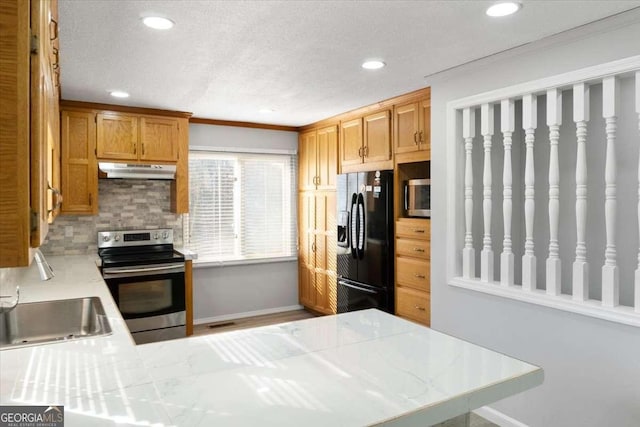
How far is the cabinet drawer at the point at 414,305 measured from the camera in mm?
3395

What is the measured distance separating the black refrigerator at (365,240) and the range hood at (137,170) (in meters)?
1.73

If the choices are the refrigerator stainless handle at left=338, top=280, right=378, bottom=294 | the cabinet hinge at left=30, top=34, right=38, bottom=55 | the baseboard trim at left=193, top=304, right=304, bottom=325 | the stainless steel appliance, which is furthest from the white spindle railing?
the baseboard trim at left=193, top=304, right=304, bottom=325

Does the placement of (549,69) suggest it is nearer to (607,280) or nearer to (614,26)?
(614,26)

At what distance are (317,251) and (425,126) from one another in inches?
82.7

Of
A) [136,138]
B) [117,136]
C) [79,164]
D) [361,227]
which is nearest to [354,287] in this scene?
[361,227]

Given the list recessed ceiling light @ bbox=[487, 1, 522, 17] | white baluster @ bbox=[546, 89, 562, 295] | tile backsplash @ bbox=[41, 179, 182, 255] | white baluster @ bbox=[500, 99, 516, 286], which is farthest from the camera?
tile backsplash @ bbox=[41, 179, 182, 255]

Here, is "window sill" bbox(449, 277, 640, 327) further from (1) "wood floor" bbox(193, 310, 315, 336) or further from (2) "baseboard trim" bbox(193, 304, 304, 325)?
(2) "baseboard trim" bbox(193, 304, 304, 325)

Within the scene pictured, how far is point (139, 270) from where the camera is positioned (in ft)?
12.3

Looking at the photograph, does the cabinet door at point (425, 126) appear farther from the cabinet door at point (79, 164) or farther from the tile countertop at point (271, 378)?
the cabinet door at point (79, 164)

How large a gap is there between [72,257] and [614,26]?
4439 mm

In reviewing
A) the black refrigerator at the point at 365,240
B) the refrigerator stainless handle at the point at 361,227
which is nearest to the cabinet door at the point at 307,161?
the black refrigerator at the point at 365,240

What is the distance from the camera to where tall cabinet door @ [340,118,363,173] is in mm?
4223

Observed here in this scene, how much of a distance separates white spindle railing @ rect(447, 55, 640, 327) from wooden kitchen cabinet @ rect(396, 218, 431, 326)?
46cm

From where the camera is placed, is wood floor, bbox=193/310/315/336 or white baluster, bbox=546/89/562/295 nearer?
white baluster, bbox=546/89/562/295
